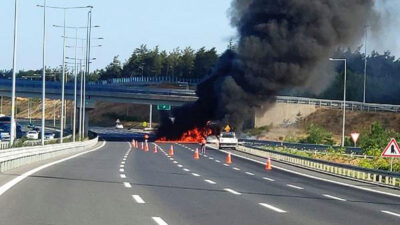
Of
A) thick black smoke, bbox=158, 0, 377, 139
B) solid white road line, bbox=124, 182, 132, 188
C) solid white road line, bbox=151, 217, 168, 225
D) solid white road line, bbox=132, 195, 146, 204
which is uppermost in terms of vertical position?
thick black smoke, bbox=158, 0, 377, 139

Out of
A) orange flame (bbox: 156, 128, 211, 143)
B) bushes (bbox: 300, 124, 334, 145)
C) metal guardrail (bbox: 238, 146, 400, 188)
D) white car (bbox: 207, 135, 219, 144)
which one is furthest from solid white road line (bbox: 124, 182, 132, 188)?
orange flame (bbox: 156, 128, 211, 143)

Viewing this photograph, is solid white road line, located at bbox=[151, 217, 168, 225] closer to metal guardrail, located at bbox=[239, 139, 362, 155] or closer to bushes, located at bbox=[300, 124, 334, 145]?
metal guardrail, located at bbox=[239, 139, 362, 155]

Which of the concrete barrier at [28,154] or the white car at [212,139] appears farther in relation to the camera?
the white car at [212,139]

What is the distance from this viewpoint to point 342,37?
75.6 m

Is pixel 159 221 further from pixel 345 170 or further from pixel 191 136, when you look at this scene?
pixel 191 136

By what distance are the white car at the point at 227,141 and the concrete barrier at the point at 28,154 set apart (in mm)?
17374

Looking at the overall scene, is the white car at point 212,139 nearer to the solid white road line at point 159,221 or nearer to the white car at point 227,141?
the white car at point 227,141

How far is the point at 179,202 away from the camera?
61.9ft

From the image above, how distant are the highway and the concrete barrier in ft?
6.54

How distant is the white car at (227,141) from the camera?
2867 inches

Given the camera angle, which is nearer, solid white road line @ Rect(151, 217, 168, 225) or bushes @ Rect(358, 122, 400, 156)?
solid white road line @ Rect(151, 217, 168, 225)

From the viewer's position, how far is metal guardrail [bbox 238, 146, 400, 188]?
3128 centimetres

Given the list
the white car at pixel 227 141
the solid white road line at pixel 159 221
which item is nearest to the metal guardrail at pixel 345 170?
the solid white road line at pixel 159 221

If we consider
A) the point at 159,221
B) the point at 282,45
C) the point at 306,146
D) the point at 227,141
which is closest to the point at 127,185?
the point at 159,221
